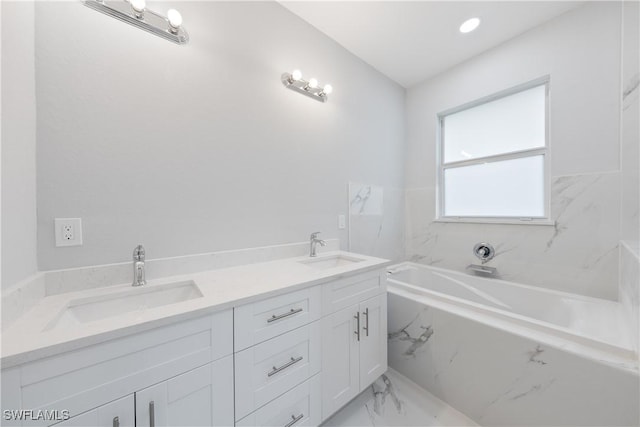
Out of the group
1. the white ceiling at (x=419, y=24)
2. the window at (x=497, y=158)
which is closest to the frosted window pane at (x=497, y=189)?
the window at (x=497, y=158)

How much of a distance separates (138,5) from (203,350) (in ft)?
5.03

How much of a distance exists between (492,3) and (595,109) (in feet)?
3.47

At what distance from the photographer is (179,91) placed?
1194mm

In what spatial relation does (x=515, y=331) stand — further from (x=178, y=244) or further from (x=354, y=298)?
(x=178, y=244)

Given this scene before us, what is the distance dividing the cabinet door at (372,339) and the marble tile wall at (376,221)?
684 millimetres

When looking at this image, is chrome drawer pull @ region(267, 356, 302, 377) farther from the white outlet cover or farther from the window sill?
the window sill

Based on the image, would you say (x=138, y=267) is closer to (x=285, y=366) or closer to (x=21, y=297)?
(x=21, y=297)

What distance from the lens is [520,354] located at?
1.17 m

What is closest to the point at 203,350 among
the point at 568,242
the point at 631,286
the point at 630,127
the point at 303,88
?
the point at 303,88

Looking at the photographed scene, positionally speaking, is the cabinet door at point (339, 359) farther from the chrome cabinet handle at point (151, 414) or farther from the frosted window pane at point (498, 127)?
the frosted window pane at point (498, 127)

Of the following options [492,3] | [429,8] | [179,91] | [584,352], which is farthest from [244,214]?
[492,3]

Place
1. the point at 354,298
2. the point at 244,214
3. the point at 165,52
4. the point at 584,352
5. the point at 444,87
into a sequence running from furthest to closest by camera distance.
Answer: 1. the point at 444,87
2. the point at 244,214
3. the point at 354,298
4. the point at 165,52
5. the point at 584,352

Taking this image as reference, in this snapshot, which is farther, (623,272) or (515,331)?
(623,272)

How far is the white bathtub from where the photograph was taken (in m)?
1.06
